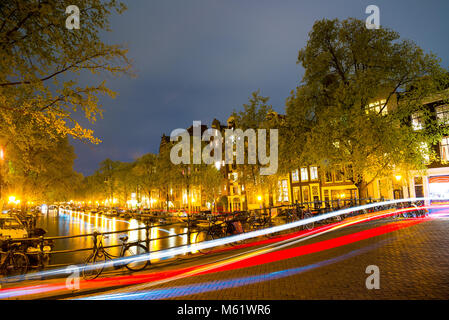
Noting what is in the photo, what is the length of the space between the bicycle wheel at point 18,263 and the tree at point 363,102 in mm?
16352

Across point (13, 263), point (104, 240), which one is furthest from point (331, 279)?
point (104, 240)

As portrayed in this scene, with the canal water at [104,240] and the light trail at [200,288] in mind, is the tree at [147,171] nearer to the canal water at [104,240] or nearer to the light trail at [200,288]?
the canal water at [104,240]

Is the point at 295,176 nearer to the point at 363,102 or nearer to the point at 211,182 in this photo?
the point at 211,182

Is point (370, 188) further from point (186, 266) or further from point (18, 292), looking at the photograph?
point (18, 292)

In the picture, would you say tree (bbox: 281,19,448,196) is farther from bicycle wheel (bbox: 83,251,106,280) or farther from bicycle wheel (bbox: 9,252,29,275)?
bicycle wheel (bbox: 9,252,29,275)

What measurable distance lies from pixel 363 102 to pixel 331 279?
15518 millimetres

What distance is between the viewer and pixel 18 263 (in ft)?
30.0

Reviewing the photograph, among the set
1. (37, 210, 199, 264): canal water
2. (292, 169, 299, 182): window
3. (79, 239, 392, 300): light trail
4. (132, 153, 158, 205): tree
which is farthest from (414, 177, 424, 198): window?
(132, 153, 158, 205): tree

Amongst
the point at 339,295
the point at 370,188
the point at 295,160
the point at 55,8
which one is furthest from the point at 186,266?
the point at 370,188

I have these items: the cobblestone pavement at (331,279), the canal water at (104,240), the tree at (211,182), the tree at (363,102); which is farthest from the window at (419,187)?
the tree at (211,182)

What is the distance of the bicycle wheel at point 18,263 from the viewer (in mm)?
9055

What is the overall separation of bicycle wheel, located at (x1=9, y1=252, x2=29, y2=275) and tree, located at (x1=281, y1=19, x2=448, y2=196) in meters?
16.4

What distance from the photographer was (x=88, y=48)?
873 centimetres

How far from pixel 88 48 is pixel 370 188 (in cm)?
3450
